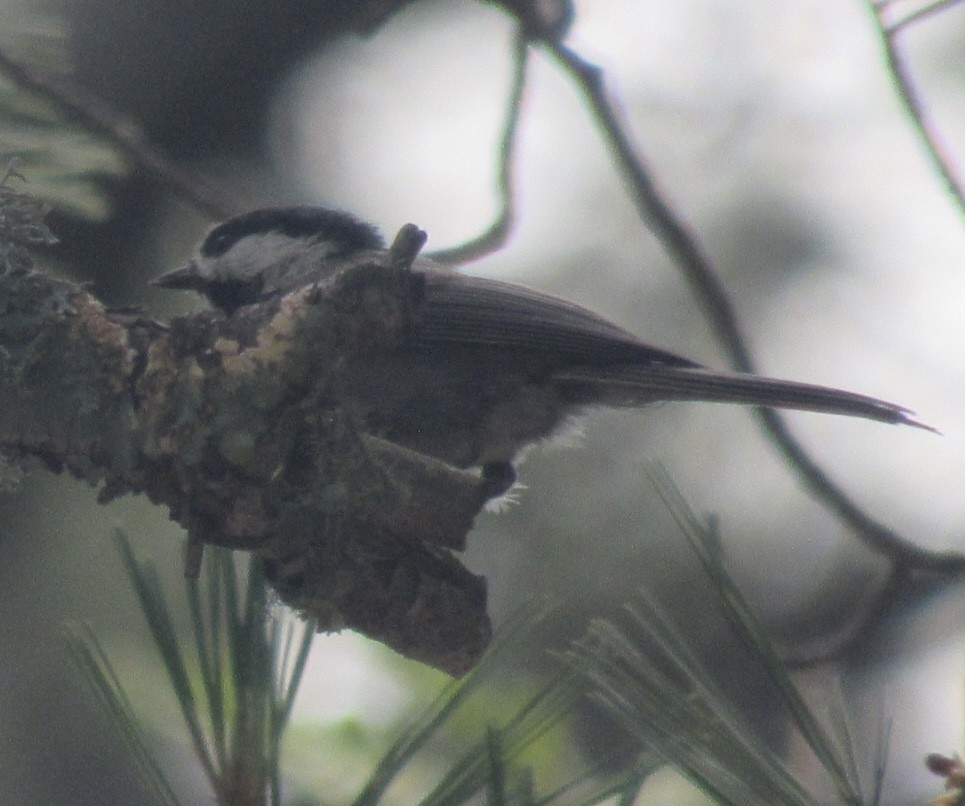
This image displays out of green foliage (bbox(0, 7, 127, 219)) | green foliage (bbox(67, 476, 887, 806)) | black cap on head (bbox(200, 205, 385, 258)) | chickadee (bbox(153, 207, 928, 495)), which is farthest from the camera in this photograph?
black cap on head (bbox(200, 205, 385, 258))

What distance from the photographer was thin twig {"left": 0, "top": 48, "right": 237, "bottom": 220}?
2.38 metres

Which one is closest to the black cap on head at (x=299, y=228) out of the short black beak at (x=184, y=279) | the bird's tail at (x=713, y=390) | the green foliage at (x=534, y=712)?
→ the short black beak at (x=184, y=279)

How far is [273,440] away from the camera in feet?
→ 5.46

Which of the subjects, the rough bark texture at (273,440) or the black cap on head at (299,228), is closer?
the rough bark texture at (273,440)

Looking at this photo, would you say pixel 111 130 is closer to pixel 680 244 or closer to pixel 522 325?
pixel 522 325

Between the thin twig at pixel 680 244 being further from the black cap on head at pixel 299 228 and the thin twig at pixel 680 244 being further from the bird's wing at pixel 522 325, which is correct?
the black cap on head at pixel 299 228

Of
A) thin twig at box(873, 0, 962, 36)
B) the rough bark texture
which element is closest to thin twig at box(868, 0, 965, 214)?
thin twig at box(873, 0, 962, 36)

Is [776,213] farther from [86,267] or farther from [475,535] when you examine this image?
[86,267]

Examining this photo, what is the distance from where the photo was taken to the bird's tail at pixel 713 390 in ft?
8.19

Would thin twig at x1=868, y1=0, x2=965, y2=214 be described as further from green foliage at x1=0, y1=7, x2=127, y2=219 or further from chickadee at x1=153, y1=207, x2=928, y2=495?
green foliage at x1=0, y1=7, x2=127, y2=219

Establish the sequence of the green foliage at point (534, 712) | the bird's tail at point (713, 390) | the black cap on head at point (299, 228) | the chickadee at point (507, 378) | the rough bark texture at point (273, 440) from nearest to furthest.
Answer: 1. the green foliage at point (534, 712)
2. the rough bark texture at point (273, 440)
3. the bird's tail at point (713, 390)
4. the chickadee at point (507, 378)
5. the black cap on head at point (299, 228)

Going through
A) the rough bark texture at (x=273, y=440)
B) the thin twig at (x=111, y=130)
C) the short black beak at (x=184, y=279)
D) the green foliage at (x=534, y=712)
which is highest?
the short black beak at (x=184, y=279)

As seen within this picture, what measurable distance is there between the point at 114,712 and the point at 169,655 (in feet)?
0.28

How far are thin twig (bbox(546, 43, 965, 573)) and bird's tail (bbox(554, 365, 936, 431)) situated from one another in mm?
87
